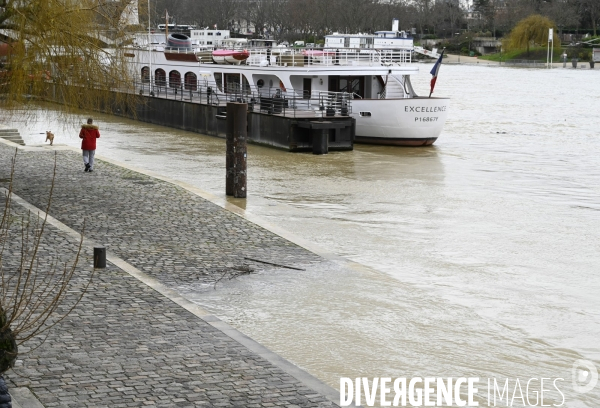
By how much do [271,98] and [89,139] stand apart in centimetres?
1560

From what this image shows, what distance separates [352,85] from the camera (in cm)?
3991

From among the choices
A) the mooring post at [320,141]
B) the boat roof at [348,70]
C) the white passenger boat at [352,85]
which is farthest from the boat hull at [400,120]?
the mooring post at [320,141]

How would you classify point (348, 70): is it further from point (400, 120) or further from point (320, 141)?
point (320, 141)

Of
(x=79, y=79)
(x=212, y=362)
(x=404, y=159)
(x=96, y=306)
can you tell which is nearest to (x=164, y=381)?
(x=212, y=362)

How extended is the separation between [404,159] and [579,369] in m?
23.0

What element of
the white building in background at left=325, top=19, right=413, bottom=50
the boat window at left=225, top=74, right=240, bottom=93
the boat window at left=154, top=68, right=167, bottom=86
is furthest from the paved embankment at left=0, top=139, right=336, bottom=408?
the boat window at left=154, top=68, right=167, bottom=86

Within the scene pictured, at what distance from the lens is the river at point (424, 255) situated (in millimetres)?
11984

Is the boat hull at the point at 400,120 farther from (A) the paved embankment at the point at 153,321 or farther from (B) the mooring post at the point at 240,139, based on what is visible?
(A) the paved embankment at the point at 153,321

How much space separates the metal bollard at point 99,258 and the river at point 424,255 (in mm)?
1245

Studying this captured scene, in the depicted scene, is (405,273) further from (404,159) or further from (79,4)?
(404,159)

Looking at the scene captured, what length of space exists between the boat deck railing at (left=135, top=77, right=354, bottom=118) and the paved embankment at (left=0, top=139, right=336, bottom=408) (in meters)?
13.6

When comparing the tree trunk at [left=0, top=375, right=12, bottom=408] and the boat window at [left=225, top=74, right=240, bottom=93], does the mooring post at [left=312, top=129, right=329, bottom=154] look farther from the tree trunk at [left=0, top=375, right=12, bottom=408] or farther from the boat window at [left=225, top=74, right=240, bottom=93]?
the tree trunk at [left=0, top=375, right=12, bottom=408]

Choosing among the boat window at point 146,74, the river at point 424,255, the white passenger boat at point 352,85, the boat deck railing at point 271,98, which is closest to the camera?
the river at point 424,255

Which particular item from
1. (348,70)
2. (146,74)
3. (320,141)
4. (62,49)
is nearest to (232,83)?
(348,70)
